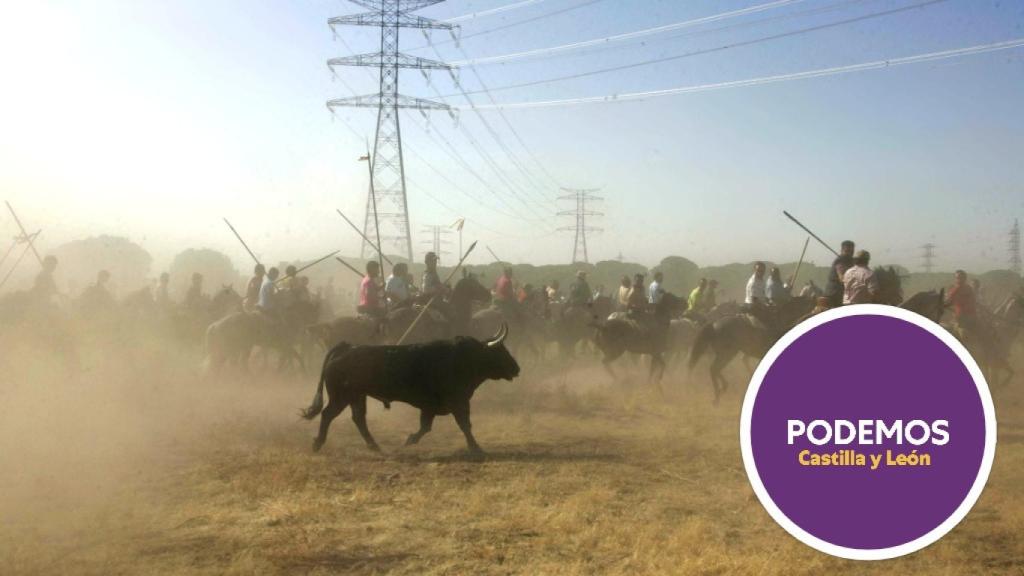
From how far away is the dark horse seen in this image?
18.3 metres

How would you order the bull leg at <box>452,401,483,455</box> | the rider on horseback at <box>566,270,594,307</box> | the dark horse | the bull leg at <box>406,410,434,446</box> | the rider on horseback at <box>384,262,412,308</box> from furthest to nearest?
1. the rider on horseback at <box>566,270,594,307</box>
2. the dark horse
3. the rider on horseback at <box>384,262,412,308</box>
4. the bull leg at <box>406,410,434,446</box>
5. the bull leg at <box>452,401,483,455</box>

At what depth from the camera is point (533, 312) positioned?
78.5 ft

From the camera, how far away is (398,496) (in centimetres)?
880

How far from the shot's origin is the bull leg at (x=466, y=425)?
36.1 ft

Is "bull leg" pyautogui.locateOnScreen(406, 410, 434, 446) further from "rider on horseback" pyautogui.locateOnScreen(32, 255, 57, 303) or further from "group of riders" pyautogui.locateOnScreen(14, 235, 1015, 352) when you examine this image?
→ "rider on horseback" pyautogui.locateOnScreen(32, 255, 57, 303)

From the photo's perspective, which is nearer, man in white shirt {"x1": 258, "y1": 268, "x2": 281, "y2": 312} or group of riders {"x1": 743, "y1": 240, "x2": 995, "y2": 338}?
group of riders {"x1": 743, "y1": 240, "x2": 995, "y2": 338}

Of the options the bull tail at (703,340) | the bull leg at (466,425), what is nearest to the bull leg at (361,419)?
the bull leg at (466,425)

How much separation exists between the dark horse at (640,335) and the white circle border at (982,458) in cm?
1609

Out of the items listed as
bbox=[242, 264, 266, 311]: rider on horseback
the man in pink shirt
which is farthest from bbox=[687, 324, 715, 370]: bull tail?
bbox=[242, 264, 266, 311]: rider on horseback

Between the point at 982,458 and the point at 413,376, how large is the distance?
369 inches

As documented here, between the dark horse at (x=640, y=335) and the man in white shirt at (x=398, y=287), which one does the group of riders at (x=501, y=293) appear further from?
the dark horse at (x=640, y=335)

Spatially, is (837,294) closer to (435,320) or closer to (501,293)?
(435,320)

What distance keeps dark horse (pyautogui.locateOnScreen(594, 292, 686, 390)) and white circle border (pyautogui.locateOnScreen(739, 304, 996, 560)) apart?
16086 mm

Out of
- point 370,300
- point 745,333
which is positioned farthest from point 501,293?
point 745,333
